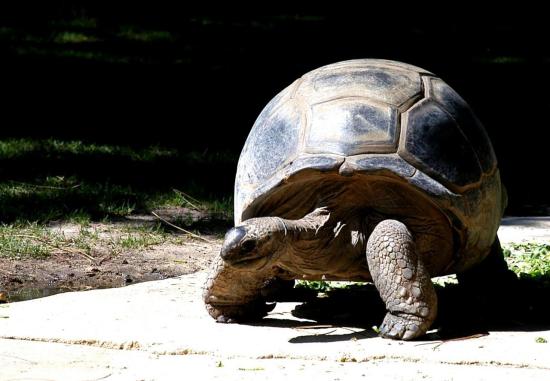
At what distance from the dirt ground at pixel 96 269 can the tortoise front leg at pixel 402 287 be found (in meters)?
1.78

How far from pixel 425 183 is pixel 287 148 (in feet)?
1.86

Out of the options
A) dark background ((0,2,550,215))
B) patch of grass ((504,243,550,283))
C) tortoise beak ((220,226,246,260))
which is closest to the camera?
tortoise beak ((220,226,246,260))

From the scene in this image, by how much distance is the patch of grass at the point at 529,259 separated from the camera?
19.2 feet

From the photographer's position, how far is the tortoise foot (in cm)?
455

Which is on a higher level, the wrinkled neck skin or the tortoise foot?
the wrinkled neck skin

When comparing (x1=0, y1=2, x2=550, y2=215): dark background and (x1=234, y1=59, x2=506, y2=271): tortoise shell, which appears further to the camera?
(x1=0, y1=2, x2=550, y2=215): dark background

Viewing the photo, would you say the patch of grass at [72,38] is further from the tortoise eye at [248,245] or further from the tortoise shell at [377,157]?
the tortoise eye at [248,245]

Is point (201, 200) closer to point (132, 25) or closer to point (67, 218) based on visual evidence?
point (67, 218)

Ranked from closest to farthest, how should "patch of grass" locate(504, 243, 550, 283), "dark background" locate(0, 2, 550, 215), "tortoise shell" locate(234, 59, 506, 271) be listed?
"tortoise shell" locate(234, 59, 506, 271), "patch of grass" locate(504, 243, 550, 283), "dark background" locate(0, 2, 550, 215)

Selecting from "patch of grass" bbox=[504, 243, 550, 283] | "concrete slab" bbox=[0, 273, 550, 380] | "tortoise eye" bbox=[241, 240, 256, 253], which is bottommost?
"patch of grass" bbox=[504, 243, 550, 283]

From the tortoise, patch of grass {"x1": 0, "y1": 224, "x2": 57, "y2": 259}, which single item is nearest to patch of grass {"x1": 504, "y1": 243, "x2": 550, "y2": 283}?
the tortoise

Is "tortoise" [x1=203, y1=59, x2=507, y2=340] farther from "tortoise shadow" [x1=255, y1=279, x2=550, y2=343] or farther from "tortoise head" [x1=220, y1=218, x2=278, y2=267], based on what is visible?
"tortoise shadow" [x1=255, y1=279, x2=550, y2=343]

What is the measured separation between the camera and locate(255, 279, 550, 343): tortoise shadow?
4.73 m

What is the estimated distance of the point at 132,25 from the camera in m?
13.6
